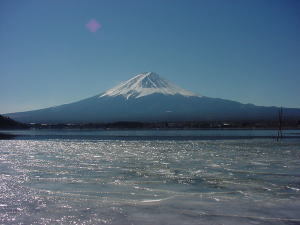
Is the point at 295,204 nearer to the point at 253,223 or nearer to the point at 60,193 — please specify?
the point at 253,223

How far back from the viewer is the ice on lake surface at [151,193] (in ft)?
21.3

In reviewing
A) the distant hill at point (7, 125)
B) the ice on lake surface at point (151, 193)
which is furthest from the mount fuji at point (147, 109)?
the ice on lake surface at point (151, 193)

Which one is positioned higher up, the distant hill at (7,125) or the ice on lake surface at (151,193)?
the distant hill at (7,125)

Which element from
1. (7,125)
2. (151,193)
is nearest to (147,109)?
(7,125)

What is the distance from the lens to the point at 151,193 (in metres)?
8.37

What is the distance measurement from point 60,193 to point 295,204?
4.91 metres

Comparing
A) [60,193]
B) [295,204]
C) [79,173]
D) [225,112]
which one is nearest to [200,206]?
[295,204]

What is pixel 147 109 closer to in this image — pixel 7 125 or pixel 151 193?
pixel 7 125

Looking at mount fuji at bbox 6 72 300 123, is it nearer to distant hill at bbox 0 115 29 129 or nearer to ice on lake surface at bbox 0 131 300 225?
distant hill at bbox 0 115 29 129

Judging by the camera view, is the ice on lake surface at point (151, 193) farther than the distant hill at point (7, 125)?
No

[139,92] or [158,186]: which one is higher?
[139,92]

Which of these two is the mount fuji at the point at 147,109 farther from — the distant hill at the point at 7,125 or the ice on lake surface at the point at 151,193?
the ice on lake surface at the point at 151,193

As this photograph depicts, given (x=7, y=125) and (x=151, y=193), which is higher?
(x=7, y=125)

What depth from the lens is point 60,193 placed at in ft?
27.8
